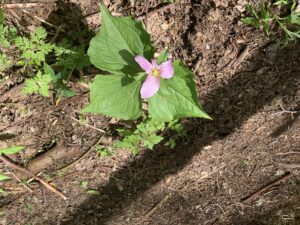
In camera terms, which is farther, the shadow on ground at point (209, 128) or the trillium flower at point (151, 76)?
the shadow on ground at point (209, 128)

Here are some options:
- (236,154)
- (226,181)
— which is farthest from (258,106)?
(226,181)

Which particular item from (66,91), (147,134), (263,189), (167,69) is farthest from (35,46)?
Result: (263,189)

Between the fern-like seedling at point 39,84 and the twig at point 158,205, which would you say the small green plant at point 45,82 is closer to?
the fern-like seedling at point 39,84

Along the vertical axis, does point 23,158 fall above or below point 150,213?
above

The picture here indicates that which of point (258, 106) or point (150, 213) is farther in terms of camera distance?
point (150, 213)

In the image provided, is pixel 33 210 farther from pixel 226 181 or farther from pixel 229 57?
pixel 229 57

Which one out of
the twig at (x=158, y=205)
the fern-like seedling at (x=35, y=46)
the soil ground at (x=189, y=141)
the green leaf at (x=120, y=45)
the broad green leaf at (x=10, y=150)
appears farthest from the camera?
the twig at (x=158, y=205)

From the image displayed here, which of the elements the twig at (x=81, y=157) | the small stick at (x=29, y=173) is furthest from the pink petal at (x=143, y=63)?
the small stick at (x=29, y=173)
